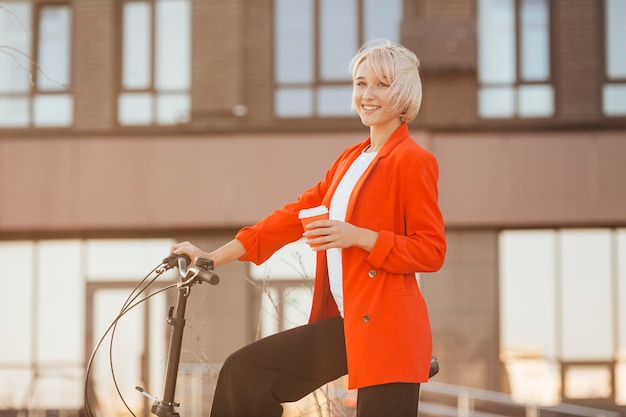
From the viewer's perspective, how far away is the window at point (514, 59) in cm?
1612

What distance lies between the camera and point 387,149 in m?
3.47

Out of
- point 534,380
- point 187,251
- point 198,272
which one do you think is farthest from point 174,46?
point 198,272

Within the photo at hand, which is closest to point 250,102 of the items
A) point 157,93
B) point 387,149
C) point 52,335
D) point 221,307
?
point 157,93

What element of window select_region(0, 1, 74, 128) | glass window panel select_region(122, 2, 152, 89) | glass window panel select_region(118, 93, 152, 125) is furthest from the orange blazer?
window select_region(0, 1, 74, 128)

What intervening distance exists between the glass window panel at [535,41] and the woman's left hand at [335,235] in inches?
531

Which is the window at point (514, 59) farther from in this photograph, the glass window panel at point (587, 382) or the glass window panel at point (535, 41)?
the glass window panel at point (587, 382)

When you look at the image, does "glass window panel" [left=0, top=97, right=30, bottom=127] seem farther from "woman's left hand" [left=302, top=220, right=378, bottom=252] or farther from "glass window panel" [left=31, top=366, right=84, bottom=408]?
"woman's left hand" [left=302, top=220, right=378, bottom=252]

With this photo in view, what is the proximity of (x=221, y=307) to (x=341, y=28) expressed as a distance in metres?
4.76

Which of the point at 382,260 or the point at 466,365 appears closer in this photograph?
the point at 382,260

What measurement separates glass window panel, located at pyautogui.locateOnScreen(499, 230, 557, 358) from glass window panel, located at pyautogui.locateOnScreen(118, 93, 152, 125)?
5.94m

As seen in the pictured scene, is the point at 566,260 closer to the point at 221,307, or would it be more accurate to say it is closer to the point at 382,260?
the point at 221,307

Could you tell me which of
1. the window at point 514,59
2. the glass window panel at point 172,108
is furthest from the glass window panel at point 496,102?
the glass window panel at point 172,108

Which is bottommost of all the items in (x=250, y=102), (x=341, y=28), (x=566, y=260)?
(x=566, y=260)

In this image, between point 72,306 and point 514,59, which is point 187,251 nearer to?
point 72,306
